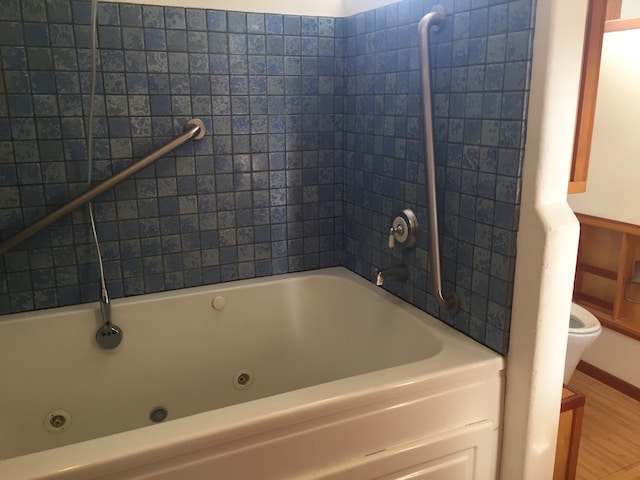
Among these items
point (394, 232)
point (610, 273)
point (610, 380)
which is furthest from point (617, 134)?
point (394, 232)

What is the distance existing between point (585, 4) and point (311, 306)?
1.21m

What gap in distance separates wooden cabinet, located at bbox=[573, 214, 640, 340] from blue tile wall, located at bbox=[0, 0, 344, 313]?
55.8 inches

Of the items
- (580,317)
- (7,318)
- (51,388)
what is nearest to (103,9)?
(7,318)

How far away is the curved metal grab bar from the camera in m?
1.51

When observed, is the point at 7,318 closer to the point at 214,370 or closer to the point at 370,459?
the point at 214,370

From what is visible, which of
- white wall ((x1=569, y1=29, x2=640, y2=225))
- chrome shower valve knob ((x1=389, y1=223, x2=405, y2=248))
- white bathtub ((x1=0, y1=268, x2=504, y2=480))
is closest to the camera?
white bathtub ((x1=0, y1=268, x2=504, y2=480))

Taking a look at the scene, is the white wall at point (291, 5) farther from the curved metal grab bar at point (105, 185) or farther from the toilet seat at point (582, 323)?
the toilet seat at point (582, 323)

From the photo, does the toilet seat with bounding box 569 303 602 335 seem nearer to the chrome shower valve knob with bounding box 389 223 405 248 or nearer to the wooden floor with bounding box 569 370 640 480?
the wooden floor with bounding box 569 370 640 480

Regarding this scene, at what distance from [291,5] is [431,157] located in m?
0.74

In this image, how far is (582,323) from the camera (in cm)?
225

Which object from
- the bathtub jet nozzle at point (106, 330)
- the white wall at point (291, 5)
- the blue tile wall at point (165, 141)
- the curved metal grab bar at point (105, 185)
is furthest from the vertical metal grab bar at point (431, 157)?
the bathtub jet nozzle at point (106, 330)

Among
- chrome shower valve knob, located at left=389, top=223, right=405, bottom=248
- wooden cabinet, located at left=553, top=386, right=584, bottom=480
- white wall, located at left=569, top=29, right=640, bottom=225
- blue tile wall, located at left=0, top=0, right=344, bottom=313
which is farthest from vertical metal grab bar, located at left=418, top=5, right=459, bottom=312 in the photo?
white wall, located at left=569, top=29, right=640, bottom=225

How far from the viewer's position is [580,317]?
2.28m

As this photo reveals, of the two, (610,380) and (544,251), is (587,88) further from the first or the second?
(610,380)
